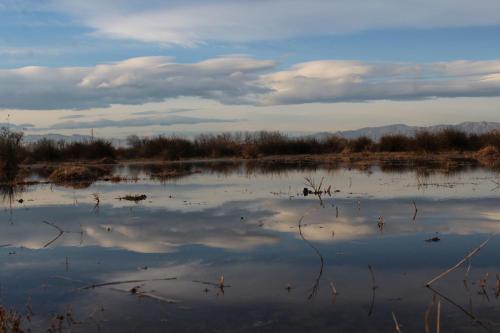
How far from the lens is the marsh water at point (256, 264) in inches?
215

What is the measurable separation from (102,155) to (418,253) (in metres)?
40.9

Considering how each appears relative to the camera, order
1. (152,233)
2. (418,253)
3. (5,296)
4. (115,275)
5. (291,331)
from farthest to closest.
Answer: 1. (152,233)
2. (418,253)
3. (115,275)
4. (5,296)
5. (291,331)

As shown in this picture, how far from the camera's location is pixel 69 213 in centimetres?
1344

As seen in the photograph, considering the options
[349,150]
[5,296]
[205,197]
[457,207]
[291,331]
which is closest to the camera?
[291,331]

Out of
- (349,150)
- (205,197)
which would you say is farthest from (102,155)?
(205,197)

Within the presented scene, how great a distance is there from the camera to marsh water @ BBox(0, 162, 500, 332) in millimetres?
5449

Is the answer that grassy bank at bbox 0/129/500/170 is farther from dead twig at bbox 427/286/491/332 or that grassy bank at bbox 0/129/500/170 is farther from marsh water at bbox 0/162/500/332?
dead twig at bbox 427/286/491/332

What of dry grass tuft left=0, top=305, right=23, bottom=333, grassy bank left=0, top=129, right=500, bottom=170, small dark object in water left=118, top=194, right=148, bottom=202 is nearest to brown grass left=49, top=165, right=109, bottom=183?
small dark object in water left=118, top=194, right=148, bottom=202

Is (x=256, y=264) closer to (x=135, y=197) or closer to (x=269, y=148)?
(x=135, y=197)

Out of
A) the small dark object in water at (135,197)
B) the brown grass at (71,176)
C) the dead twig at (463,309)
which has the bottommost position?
the dead twig at (463,309)

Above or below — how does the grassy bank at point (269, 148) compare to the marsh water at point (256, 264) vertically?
above

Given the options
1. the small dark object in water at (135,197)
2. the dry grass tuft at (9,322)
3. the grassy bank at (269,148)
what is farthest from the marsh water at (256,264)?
the grassy bank at (269,148)

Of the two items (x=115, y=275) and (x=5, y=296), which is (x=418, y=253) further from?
(x=5, y=296)

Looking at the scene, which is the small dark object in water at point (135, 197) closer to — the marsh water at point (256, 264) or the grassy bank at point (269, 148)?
the marsh water at point (256, 264)
